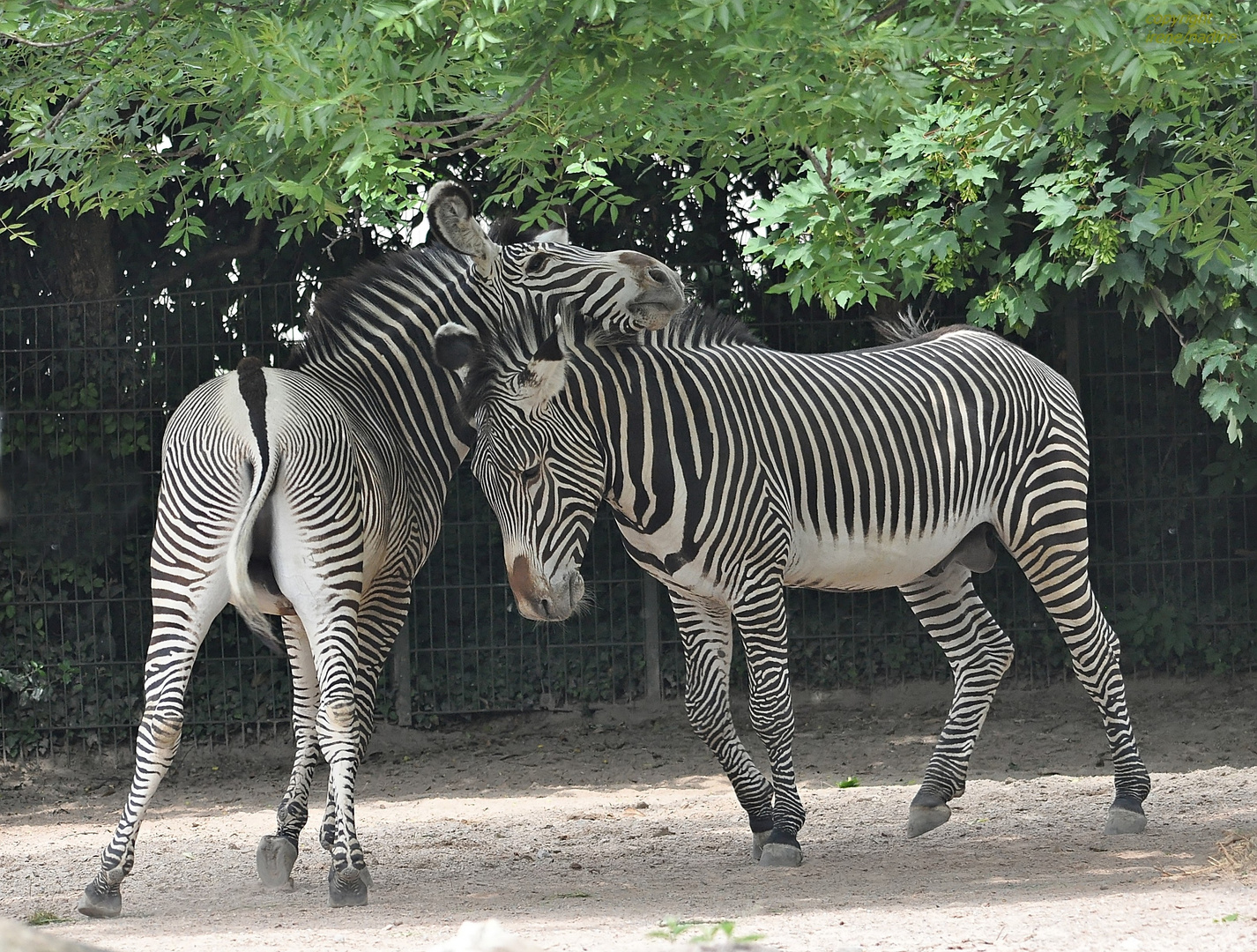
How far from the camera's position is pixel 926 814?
18.8 ft

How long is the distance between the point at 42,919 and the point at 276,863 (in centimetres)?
86

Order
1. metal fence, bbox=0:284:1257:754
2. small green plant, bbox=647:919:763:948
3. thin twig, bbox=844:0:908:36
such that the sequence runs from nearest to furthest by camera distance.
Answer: small green plant, bbox=647:919:763:948 → thin twig, bbox=844:0:908:36 → metal fence, bbox=0:284:1257:754

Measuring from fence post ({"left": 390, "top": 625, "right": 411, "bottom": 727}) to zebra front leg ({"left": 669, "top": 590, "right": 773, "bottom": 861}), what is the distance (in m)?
3.29

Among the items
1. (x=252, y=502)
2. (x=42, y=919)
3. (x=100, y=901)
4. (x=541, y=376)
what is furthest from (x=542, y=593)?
(x=42, y=919)

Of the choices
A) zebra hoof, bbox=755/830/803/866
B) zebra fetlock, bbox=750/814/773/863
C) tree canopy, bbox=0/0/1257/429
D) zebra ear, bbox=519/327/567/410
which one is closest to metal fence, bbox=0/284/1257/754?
tree canopy, bbox=0/0/1257/429

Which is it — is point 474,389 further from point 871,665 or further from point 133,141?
point 871,665

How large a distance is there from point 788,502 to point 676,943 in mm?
Answer: 2154

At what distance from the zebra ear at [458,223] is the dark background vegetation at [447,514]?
3017mm

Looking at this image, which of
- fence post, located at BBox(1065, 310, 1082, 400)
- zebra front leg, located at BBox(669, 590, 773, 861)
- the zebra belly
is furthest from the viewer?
fence post, located at BBox(1065, 310, 1082, 400)

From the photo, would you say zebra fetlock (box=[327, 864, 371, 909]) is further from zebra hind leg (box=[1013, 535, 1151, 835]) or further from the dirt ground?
zebra hind leg (box=[1013, 535, 1151, 835])

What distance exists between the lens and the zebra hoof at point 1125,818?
557 cm

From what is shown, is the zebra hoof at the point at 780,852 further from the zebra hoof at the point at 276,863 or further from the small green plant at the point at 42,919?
the small green plant at the point at 42,919

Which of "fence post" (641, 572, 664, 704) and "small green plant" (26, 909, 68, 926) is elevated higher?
"fence post" (641, 572, 664, 704)

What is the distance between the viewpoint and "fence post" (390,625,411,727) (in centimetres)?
842
